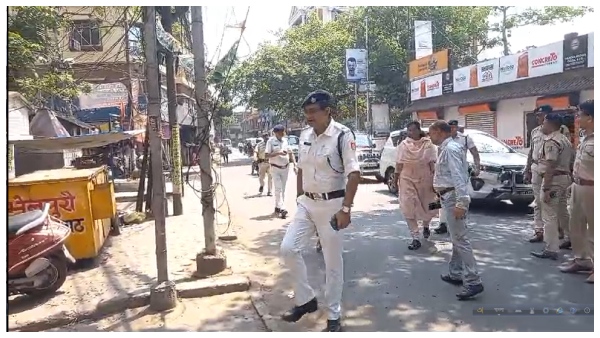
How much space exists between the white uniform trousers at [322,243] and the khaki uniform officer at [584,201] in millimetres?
2445

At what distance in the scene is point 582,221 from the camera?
16.7 feet

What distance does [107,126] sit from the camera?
62.0ft

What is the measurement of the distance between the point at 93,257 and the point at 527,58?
15.6 metres

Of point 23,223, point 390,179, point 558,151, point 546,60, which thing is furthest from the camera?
point 546,60

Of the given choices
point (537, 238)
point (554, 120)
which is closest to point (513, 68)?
point (537, 238)

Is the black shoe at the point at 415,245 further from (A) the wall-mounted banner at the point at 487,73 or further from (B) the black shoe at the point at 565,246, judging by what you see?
(A) the wall-mounted banner at the point at 487,73

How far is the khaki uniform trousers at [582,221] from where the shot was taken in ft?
15.8

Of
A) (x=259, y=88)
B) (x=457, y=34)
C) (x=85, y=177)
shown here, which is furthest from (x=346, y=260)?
(x=457, y=34)

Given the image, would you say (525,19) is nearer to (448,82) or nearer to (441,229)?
(448,82)

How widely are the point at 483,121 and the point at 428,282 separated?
1560cm

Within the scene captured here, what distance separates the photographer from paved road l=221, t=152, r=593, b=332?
396 cm

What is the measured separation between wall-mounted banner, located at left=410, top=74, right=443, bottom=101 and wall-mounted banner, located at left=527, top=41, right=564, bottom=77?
4970 millimetres

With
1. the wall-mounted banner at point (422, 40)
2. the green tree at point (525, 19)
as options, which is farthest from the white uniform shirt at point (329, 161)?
the green tree at point (525, 19)
